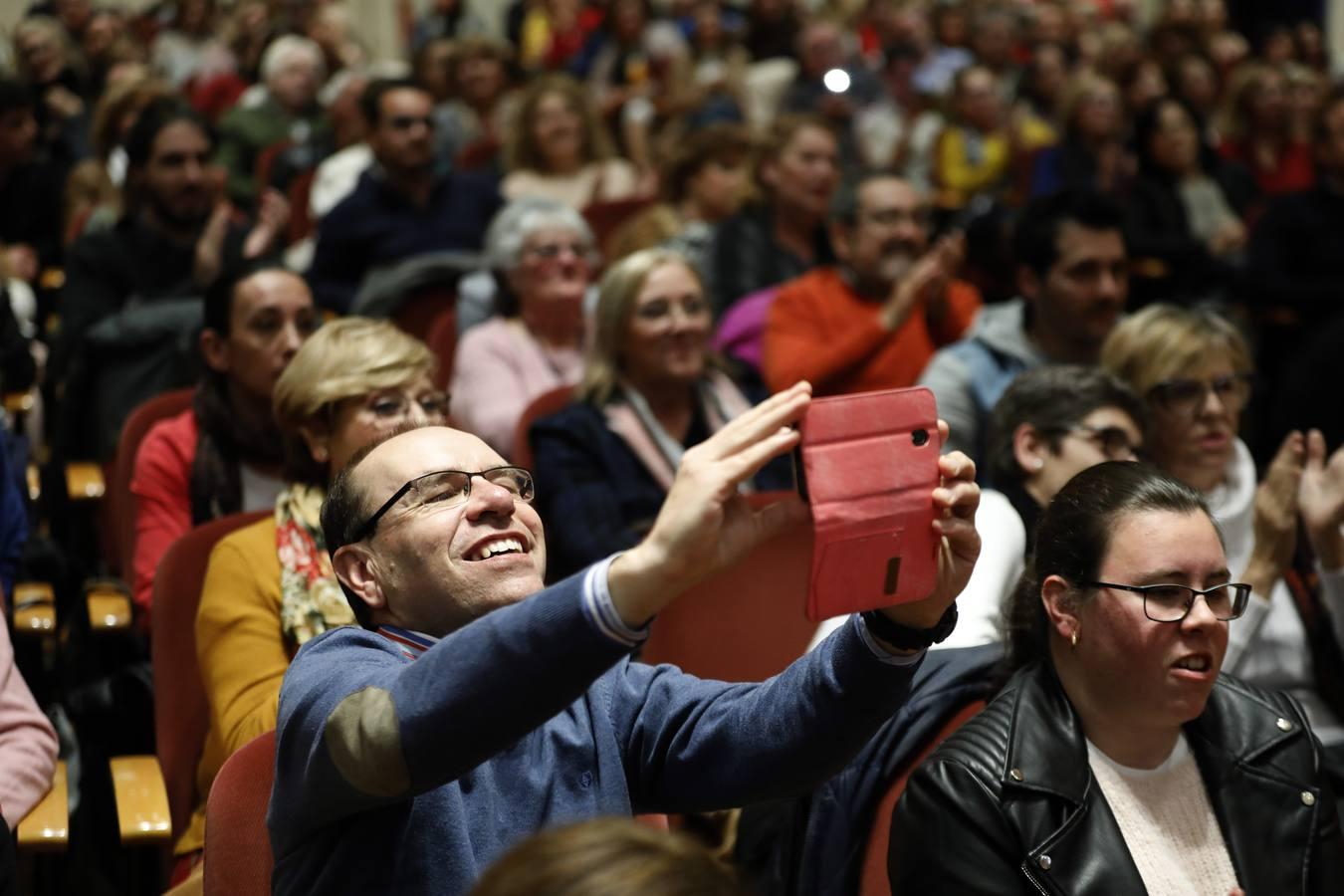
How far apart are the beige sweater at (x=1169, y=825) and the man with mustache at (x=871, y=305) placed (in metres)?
1.90

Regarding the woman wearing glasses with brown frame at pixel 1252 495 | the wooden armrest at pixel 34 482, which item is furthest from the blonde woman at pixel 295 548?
the woman wearing glasses with brown frame at pixel 1252 495

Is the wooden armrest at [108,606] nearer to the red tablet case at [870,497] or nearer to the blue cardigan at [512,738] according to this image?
the blue cardigan at [512,738]

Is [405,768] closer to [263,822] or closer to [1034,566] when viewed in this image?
[263,822]

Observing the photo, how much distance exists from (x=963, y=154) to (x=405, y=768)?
5.87m

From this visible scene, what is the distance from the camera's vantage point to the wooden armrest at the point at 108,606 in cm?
243

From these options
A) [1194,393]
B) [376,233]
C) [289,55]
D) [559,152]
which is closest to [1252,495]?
[1194,393]

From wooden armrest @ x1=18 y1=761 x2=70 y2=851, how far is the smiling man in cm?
51

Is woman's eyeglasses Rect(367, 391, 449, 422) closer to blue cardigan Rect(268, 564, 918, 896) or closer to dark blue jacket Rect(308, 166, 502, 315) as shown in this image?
blue cardigan Rect(268, 564, 918, 896)

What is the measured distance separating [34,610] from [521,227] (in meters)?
1.52

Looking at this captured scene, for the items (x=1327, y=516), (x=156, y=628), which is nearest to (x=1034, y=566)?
(x=1327, y=516)

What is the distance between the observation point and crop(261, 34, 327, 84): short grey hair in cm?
625

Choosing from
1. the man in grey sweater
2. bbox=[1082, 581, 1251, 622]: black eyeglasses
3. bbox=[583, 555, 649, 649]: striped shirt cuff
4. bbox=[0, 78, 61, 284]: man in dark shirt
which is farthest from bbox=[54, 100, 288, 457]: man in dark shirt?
bbox=[583, 555, 649, 649]: striped shirt cuff

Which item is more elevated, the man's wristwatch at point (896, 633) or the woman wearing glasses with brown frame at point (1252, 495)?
the man's wristwatch at point (896, 633)

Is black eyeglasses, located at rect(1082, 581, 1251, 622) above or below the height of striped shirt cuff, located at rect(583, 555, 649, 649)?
below
